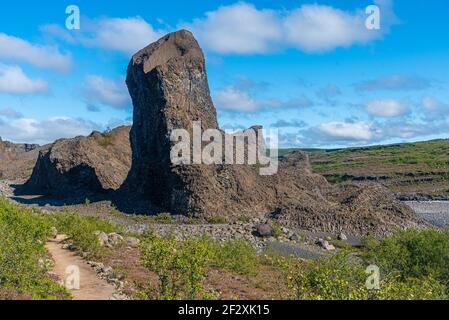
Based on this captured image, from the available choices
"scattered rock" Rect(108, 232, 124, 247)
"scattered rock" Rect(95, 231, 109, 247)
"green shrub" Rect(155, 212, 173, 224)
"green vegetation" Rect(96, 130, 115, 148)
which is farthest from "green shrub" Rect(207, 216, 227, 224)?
"green vegetation" Rect(96, 130, 115, 148)

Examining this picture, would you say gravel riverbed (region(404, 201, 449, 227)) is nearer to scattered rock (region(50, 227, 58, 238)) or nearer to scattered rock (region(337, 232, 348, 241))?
scattered rock (region(337, 232, 348, 241))

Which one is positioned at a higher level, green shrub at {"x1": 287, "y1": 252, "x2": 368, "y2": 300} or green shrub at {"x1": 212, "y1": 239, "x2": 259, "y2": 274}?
green shrub at {"x1": 287, "y1": 252, "x2": 368, "y2": 300}

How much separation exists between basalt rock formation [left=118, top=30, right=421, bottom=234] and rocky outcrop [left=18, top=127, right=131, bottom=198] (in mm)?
10168

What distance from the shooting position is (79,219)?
33188 millimetres

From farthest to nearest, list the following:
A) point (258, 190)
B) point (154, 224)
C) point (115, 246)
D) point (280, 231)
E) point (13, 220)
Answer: point (258, 190), point (154, 224), point (280, 231), point (115, 246), point (13, 220)

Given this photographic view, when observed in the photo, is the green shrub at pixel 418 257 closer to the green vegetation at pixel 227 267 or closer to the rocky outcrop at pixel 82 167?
the green vegetation at pixel 227 267

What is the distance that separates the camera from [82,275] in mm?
22047

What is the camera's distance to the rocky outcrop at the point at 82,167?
57812 millimetres

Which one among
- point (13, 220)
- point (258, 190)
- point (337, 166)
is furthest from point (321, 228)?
point (337, 166)

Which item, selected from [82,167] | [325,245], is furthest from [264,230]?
[82,167]

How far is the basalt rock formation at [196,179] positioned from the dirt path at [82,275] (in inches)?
599

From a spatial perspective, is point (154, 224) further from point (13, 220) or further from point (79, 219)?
point (13, 220)

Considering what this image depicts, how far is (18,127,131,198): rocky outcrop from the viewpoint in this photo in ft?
190
